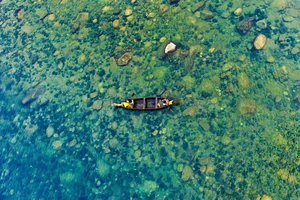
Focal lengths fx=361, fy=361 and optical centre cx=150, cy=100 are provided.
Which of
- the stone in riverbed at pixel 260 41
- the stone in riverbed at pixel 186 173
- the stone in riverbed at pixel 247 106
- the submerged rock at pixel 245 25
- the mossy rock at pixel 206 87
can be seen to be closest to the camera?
the stone in riverbed at pixel 186 173

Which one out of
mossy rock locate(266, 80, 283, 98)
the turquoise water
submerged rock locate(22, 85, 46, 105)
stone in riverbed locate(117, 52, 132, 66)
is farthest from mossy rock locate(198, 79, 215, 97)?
submerged rock locate(22, 85, 46, 105)

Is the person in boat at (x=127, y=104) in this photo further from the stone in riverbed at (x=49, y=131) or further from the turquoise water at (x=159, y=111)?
the stone in riverbed at (x=49, y=131)

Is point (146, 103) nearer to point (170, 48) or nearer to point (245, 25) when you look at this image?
point (170, 48)

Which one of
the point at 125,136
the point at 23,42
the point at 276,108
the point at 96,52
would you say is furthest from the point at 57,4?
the point at 276,108

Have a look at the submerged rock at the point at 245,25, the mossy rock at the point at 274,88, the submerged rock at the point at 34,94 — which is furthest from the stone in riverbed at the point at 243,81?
the submerged rock at the point at 34,94

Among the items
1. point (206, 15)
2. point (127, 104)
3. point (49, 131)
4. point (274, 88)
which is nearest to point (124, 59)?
point (127, 104)

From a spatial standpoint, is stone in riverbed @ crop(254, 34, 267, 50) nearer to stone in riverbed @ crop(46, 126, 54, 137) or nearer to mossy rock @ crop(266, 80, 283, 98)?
mossy rock @ crop(266, 80, 283, 98)
